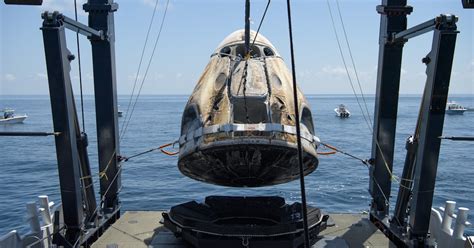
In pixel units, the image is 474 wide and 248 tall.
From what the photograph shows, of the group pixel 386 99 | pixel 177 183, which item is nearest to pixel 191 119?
pixel 386 99

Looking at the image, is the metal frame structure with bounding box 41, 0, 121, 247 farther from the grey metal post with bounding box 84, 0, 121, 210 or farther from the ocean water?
the ocean water

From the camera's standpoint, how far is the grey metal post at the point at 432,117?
329 inches

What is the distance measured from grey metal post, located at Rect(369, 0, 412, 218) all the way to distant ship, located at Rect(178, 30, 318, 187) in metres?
2.53

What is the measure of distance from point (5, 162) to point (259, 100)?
37.0m

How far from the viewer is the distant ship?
8.84 metres

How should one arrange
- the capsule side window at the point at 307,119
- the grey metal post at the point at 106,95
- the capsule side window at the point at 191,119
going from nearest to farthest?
the capsule side window at the point at 191,119 → the capsule side window at the point at 307,119 → the grey metal post at the point at 106,95

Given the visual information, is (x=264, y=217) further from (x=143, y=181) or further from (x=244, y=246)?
(x=143, y=181)

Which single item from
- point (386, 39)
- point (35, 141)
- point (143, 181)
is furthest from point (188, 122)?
point (35, 141)

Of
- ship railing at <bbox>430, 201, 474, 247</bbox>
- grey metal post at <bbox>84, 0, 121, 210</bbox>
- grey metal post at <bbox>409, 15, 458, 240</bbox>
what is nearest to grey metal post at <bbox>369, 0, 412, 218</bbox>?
ship railing at <bbox>430, 201, 474, 247</bbox>

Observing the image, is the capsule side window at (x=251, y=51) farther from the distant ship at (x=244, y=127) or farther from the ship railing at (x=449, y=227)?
the ship railing at (x=449, y=227)

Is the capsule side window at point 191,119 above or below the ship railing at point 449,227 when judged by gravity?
above

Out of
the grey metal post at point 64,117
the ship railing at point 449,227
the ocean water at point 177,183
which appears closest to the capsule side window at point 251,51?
the grey metal post at point 64,117

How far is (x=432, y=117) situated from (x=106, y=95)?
26.5 feet

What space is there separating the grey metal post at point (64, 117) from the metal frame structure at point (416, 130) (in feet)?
23.1
